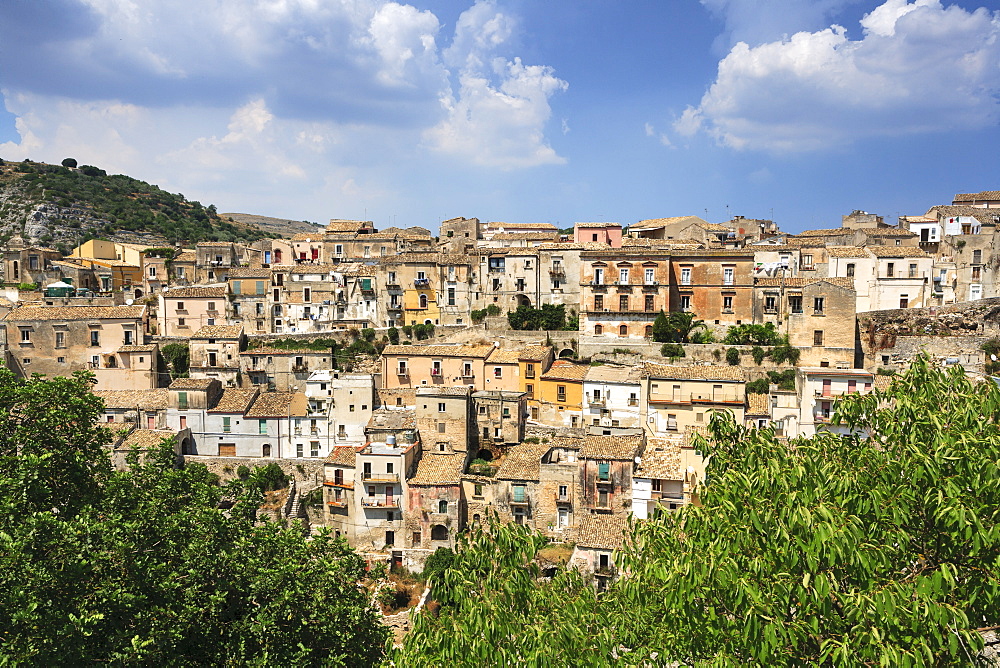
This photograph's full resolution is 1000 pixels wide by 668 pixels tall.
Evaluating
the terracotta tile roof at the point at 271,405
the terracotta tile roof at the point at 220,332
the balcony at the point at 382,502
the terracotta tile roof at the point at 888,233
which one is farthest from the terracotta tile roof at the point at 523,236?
the balcony at the point at 382,502

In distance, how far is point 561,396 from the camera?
1535 inches

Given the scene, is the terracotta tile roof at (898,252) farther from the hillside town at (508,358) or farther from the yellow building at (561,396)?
the yellow building at (561,396)

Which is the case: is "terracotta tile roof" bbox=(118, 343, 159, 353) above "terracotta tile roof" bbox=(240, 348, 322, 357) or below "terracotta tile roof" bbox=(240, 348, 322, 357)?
above

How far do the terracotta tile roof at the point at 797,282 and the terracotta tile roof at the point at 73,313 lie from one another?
3874 cm

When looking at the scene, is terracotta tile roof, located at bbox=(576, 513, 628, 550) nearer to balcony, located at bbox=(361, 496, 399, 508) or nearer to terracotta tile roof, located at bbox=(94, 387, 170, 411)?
balcony, located at bbox=(361, 496, 399, 508)

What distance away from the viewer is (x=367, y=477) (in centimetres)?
3334

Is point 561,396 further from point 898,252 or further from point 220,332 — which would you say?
point 898,252

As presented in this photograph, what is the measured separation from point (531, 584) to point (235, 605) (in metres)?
5.92

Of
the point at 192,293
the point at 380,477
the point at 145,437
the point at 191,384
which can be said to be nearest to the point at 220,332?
the point at 192,293

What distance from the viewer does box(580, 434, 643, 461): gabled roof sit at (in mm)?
31672

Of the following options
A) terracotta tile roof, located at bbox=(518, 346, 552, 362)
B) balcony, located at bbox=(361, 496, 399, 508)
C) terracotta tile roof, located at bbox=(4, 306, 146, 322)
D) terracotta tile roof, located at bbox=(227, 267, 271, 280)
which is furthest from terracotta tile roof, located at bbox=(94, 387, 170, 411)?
terracotta tile roof, located at bbox=(518, 346, 552, 362)

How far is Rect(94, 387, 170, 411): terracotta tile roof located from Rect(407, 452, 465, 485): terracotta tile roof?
623 inches

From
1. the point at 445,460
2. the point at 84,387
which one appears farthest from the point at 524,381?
the point at 84,387

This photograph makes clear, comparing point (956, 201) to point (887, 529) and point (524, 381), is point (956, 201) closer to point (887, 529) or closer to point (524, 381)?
point (524, 381)
